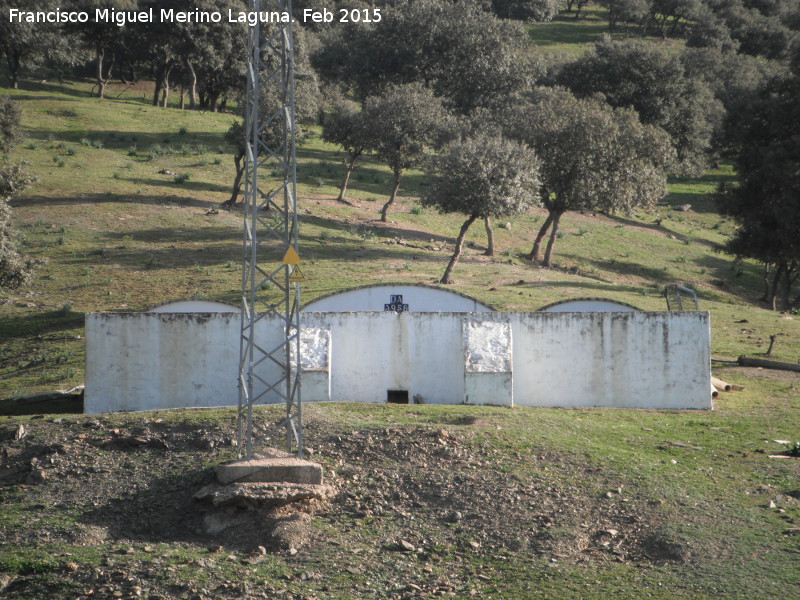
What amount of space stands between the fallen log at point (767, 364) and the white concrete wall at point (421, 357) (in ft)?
13.3

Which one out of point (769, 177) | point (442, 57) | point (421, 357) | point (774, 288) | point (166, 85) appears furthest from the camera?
point (166, 85)

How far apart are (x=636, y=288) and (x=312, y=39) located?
34766mm

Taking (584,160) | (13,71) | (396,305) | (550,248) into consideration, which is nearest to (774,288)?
(550,248)

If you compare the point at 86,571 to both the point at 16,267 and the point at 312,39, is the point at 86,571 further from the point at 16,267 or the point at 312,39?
the point at 312,39

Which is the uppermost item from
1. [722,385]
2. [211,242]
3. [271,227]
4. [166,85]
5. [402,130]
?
[166,85]

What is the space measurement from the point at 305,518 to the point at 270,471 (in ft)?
2.50

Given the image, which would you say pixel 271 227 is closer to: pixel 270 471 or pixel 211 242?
pixel 270 471

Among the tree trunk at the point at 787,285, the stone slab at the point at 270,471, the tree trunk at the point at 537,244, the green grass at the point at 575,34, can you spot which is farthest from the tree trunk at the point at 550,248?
the green grass at the point at 575,34

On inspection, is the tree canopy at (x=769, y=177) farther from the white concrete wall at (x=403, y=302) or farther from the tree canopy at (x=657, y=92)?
the tree canopy at (x=657, y=92)

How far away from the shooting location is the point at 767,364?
23094mm

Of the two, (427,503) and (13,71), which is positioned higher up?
(13,71)

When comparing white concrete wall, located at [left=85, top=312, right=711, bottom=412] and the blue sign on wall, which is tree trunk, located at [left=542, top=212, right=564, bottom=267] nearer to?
the blue sign on wall

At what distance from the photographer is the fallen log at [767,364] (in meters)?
22.9

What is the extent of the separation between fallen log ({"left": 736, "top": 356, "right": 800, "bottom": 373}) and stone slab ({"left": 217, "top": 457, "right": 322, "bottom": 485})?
48.6 feet
